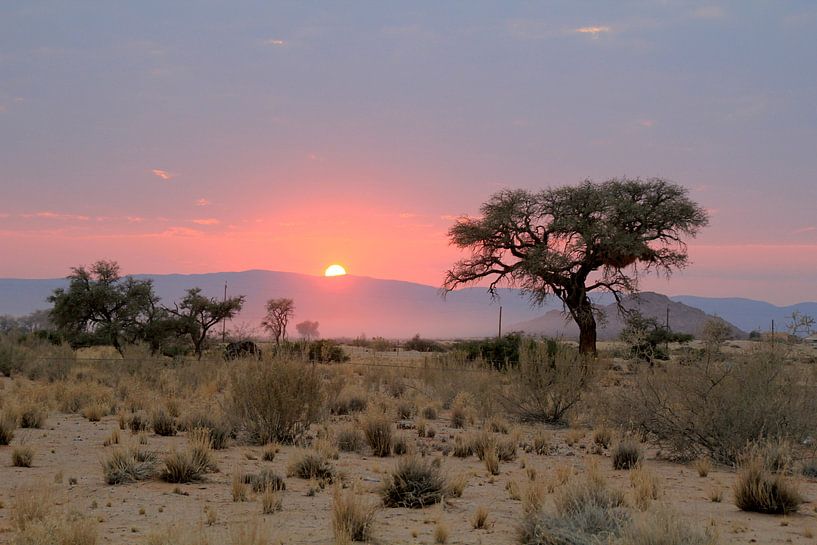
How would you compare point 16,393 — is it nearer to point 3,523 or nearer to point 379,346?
point 3,523

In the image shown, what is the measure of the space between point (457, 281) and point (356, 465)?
1246 inches

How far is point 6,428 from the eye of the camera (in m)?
14.0

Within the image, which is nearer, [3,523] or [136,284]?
[3,523]

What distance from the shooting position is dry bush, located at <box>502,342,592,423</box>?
1894cm

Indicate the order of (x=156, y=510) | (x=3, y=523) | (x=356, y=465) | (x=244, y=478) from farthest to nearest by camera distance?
(x=356, y=465)
(x=244, y=478)
(x=156, y=510)
(x=3, y=523)

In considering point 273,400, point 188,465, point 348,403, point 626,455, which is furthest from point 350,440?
point 348,403

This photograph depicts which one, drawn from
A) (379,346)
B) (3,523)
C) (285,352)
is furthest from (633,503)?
(379,346)

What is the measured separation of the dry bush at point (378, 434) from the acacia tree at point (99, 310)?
3088cm

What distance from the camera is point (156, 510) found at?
9.38 meters

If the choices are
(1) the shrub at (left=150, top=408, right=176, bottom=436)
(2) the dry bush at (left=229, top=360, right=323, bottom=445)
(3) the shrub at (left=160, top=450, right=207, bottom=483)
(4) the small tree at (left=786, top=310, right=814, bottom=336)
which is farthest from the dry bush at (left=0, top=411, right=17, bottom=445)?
(4) the small tree at (left=786, top=310, right=814, bottom=336)

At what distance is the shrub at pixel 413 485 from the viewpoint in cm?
997

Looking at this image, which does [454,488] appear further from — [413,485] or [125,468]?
[125,468]

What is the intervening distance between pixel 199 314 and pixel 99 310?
6090 millimetres

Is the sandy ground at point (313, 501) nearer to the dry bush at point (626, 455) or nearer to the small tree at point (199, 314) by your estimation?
the dry bush at point (626, 455)
